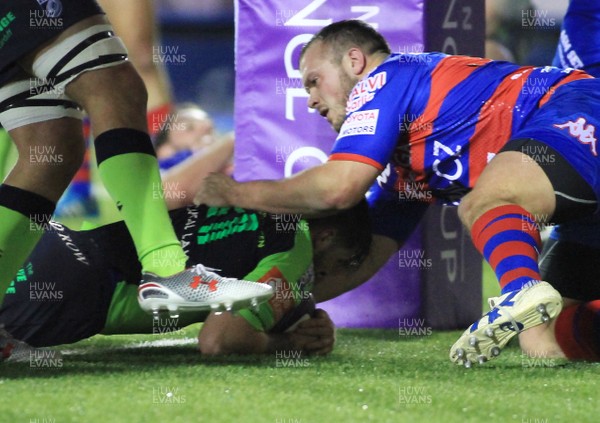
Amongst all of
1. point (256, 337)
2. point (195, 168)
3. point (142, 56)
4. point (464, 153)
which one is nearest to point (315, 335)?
point (256, 337)

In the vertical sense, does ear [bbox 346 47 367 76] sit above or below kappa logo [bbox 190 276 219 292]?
above

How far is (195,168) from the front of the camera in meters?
7.25

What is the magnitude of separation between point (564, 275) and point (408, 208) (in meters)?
0.56

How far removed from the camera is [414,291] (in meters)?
4.14

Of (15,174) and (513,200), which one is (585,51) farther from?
(15,174)

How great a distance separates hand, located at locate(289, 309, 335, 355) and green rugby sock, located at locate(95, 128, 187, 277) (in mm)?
685

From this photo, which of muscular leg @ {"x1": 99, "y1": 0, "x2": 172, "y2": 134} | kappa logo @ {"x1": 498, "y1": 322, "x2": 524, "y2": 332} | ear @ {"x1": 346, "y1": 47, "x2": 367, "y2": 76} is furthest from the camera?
muscular leg @ {"x1": 99, "y1": 0, "x2": 172, "y2": 134}

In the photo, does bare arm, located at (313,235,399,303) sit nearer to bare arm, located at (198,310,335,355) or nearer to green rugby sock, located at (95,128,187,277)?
bare arm, located at (198,310,335,355)

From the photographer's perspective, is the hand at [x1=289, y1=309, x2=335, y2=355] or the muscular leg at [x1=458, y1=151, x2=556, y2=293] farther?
the hand at [x1=289, y1=309, x2=335, y2=355]

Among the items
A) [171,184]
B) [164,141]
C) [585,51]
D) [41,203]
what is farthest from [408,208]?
[164,141]

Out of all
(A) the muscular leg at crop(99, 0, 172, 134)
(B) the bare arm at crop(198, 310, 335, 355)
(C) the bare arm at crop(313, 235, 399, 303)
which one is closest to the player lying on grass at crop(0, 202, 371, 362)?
(B) the bare arm at crop(198, 310, 335, 355)

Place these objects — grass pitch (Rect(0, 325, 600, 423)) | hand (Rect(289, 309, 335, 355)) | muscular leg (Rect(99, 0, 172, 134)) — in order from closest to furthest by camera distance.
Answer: grass pitch (Rect(0, 325, 600, 423)) → hand (Rect(289, 309, 335, 355)) → muscular leg (Rect(99, 0, 172, 134))

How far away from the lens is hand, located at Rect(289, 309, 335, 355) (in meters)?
3.41

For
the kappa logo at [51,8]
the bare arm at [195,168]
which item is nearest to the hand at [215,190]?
the kappa logo at [51,8]
